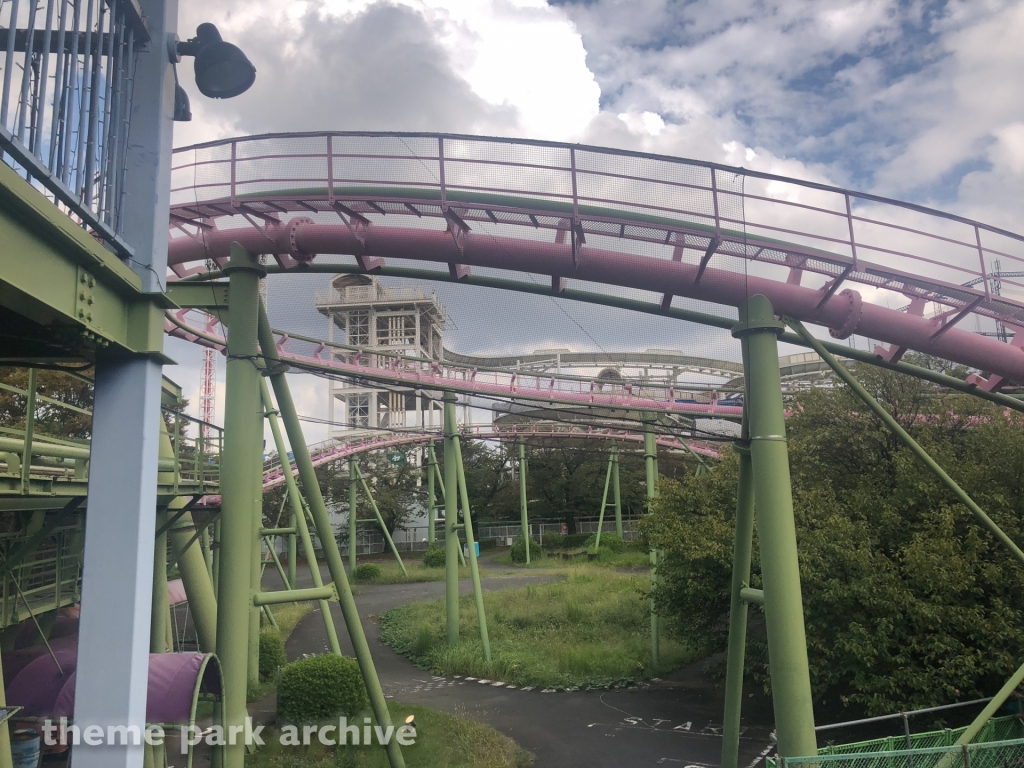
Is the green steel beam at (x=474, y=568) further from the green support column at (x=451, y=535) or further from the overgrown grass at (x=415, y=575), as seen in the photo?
the overgrown grass at (x=415, y=575)

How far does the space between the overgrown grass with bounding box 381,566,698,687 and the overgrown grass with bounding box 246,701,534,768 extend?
3.44 meters

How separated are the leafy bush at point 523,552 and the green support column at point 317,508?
80.5 ft

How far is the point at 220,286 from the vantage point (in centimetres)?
627

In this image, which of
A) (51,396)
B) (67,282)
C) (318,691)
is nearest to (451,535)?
(318,691)

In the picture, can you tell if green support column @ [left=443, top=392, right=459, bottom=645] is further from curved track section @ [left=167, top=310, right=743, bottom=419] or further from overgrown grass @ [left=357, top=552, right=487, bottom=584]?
overgrown grass @ [left=357, top=552, right=487, bottom=584]

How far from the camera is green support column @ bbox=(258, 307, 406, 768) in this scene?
6.90 m

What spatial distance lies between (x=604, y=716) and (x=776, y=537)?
22.8 feet

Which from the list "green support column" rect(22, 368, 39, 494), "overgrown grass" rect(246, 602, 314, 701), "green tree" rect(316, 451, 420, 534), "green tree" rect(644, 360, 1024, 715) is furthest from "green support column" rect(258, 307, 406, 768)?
"green tree" rect(316, 451, 420, 534)

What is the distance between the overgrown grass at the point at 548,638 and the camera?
13.5 meters

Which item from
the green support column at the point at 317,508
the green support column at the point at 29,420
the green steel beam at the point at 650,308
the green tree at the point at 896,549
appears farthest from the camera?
the green tree at the point at 896,549

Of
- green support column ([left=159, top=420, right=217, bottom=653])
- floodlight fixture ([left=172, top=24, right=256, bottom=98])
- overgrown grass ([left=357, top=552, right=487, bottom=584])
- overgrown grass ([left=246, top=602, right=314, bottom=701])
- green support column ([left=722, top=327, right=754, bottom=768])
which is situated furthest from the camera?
overgrown grass ([left=357, top=552, right=487, bottom=584])

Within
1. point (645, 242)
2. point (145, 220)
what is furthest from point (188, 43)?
point (645, 242)

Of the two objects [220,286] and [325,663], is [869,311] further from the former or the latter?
[325,663]

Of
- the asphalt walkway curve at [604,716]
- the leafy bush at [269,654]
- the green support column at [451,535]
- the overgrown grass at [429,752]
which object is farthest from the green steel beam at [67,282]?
the green support column at [451,535]
